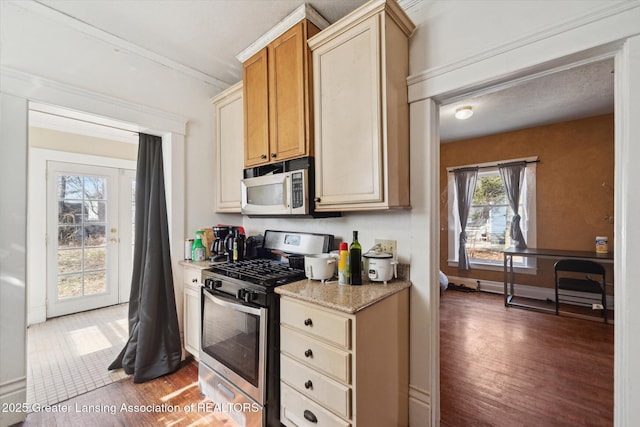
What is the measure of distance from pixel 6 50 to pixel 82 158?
2138mm

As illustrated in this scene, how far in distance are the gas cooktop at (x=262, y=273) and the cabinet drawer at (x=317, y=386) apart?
42 cm

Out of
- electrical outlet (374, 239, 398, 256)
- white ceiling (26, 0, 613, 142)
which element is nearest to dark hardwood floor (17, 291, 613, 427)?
electrical outlet (374, 239, 398, 256)

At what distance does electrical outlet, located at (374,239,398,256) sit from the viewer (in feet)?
5.78

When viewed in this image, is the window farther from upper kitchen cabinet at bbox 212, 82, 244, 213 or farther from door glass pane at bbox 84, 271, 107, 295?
door glass pane at bbox 84, 271, 107, 295

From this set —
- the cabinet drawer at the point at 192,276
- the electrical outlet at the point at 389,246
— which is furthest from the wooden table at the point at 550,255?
the cabinet drawer at the point at 192,276

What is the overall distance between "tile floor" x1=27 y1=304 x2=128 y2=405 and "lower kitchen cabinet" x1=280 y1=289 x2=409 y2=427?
1724mm

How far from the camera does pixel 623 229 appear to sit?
1.14 m

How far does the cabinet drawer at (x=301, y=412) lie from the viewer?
1300 mm

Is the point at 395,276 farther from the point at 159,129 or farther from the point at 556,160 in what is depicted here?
the point at 556,160

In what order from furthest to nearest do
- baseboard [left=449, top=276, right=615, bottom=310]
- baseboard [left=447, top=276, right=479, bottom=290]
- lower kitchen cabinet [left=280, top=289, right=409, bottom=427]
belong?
1. baseboard [left=447, top=276, right=479, bottom=290]
2. baseboard [left=449, top=276, right=615, bottom=310]
3. lower kitchen cabinet [left=280, top=289, right=409, bottom=427]

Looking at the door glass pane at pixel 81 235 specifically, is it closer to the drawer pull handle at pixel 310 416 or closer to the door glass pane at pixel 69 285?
the door glass pane at pixel 69 285

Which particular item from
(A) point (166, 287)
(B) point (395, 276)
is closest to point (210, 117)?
(A) point (166, 287)

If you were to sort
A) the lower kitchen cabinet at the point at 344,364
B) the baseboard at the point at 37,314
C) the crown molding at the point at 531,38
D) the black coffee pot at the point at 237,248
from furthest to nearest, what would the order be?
the baseboard at the point at 37,314
the black coffee pot at the point at 237,248
the lower kitchen cabinet at the point at 344,364
the crown molding at the point at 531,38

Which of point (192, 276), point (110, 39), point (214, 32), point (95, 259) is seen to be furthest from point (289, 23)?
point (95, 259)
